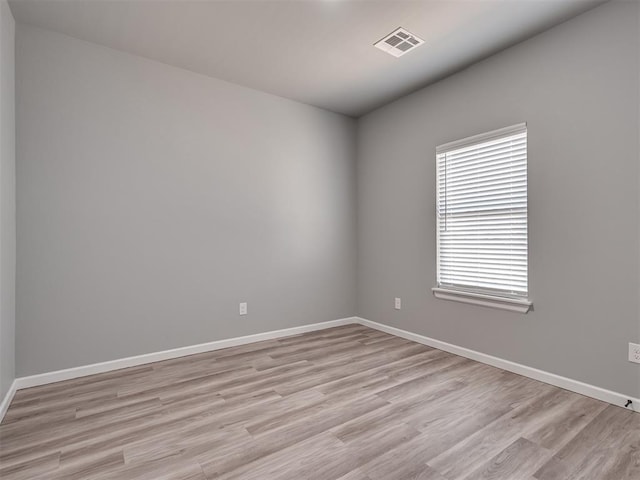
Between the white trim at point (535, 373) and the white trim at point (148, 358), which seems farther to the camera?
the white trim at point (148, 358)

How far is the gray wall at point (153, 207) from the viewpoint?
253 cm

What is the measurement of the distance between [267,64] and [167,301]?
236 centimetres

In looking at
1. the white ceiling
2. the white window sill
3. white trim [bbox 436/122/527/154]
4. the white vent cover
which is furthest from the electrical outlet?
the white vent cover

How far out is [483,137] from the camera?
2.94 m

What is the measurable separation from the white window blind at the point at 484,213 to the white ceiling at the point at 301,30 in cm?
77

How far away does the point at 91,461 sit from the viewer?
1646 mm

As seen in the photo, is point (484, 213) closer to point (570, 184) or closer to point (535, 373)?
point (570, 184)

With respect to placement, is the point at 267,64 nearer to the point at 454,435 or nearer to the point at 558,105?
the point at 558,105

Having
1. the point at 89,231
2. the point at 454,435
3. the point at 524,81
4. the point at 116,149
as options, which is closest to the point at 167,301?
the point at 89,231

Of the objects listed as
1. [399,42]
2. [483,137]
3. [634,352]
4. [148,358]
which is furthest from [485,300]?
[148,358]

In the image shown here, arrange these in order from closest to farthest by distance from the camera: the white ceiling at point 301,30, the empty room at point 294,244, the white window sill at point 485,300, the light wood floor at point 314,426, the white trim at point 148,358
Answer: the light wood floor at point 314,426 < the empty room at point 294,244 < the white ceiling at point 301,30 < the white trim at point 148,358 < the white window sill at point 485,300

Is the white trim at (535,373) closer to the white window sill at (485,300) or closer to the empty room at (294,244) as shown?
the empty room at (294,244)

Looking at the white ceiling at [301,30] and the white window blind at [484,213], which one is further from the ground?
the white ceiling at [301,30]

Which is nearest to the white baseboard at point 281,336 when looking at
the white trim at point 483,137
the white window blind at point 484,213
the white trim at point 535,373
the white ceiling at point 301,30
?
the white trim at point 535,373
